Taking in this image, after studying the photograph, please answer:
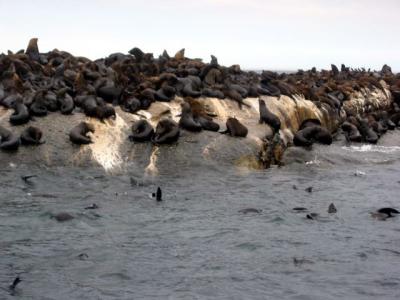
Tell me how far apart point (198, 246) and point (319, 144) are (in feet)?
43.0

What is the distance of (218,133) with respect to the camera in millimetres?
21062

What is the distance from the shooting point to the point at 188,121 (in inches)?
810

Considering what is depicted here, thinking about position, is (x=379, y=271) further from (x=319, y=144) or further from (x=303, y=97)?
(x=303, y=97)

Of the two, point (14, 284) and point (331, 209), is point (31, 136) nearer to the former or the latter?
point (14, 284)

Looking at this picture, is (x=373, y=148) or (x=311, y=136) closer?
(x=311, y=136)

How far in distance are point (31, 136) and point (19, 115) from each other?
943 mm

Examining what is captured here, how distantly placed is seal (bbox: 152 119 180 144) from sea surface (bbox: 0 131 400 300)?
1.07 meters

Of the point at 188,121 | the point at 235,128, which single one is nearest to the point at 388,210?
the point at 235,128

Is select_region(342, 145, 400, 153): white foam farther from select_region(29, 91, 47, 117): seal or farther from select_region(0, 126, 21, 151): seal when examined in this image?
select_region(0, 126, 21, 151): seal

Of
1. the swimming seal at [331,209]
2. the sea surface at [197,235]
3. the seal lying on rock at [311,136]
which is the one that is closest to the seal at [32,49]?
the sea surface at [197,235]

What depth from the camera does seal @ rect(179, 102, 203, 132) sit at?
20516mm

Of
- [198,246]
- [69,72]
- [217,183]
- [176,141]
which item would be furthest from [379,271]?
[69,72]

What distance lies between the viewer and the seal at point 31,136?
18406mm

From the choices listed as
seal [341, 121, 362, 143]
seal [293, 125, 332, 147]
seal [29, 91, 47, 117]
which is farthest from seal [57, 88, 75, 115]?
seal [341, 121, 362, 143]
